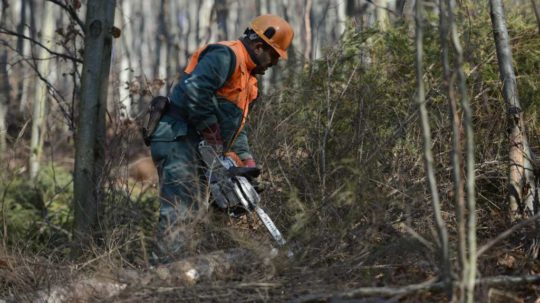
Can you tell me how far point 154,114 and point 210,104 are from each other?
0.43m

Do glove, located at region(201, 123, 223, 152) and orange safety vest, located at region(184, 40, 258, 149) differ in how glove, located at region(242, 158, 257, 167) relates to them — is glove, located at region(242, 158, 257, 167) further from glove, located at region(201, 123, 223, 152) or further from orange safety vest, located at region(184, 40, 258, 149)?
glove, located at region(201, 123, 223, 152)

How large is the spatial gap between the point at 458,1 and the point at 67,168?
32.7ft

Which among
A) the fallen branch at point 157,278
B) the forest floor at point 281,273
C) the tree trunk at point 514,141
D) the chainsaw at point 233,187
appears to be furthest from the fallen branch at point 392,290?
the tree trunk at point 514,141

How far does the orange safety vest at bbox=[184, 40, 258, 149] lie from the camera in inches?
225

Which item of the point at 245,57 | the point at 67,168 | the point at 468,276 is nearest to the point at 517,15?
the point at 245,57

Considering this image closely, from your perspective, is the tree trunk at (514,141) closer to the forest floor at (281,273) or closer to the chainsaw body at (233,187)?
the forest floor at (281,273)

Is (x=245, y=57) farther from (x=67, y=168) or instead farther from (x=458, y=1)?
(x=67, y=168)

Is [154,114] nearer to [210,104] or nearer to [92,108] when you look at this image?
[210,104]

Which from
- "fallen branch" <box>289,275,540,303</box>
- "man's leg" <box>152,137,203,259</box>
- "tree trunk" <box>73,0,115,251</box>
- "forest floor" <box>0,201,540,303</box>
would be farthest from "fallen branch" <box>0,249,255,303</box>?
"tree trunk" <box>73,0,115,251</box>

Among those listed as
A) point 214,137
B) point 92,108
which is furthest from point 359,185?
point 92,108

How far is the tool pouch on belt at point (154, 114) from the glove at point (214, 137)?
0.33 m

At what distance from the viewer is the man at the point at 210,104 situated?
18.4 feet

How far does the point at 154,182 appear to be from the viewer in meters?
7.23

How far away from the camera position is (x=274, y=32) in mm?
5809
